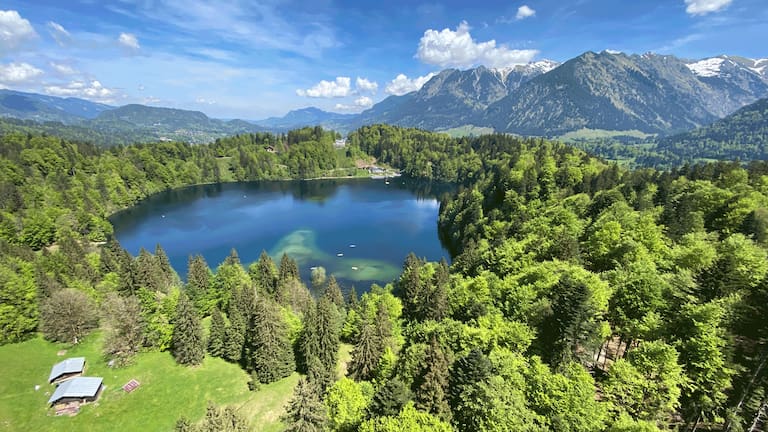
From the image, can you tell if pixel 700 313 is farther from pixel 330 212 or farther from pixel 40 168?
pixel 40 168

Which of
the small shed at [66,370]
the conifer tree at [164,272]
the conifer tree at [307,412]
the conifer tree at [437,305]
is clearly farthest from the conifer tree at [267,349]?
the conifer tree at [164,272]

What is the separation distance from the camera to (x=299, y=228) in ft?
415

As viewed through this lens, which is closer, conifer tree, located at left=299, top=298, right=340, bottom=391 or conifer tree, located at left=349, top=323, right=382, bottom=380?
conifer tree, located at left=349, top=323, right=382, bottom=380

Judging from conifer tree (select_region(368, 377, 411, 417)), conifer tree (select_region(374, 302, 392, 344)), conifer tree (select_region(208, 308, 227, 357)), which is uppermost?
conifer tree (select_region(368, 377, 411, 417))

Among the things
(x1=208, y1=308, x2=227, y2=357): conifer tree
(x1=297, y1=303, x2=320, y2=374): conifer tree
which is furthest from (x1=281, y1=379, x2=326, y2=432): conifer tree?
(x1=208, y1=308, x2=227, y2=357): conifer tree

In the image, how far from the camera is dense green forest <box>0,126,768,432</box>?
22.8 meters

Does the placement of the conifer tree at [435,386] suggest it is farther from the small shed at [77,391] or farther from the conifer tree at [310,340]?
the small shed at [77,391]

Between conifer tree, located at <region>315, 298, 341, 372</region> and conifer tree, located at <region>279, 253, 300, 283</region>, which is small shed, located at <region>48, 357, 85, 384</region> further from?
conifer tree, located at <region>279, 253, 300, 283</region>

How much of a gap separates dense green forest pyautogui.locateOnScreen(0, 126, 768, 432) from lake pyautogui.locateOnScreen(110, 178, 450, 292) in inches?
657

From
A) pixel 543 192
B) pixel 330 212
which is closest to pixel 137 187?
pixel 330 212

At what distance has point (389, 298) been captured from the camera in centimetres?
5469

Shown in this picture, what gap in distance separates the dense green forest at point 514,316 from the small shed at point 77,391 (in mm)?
5419

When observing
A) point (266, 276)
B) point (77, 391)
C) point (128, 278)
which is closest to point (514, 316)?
point (77, 391)

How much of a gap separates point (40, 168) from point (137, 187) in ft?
112
